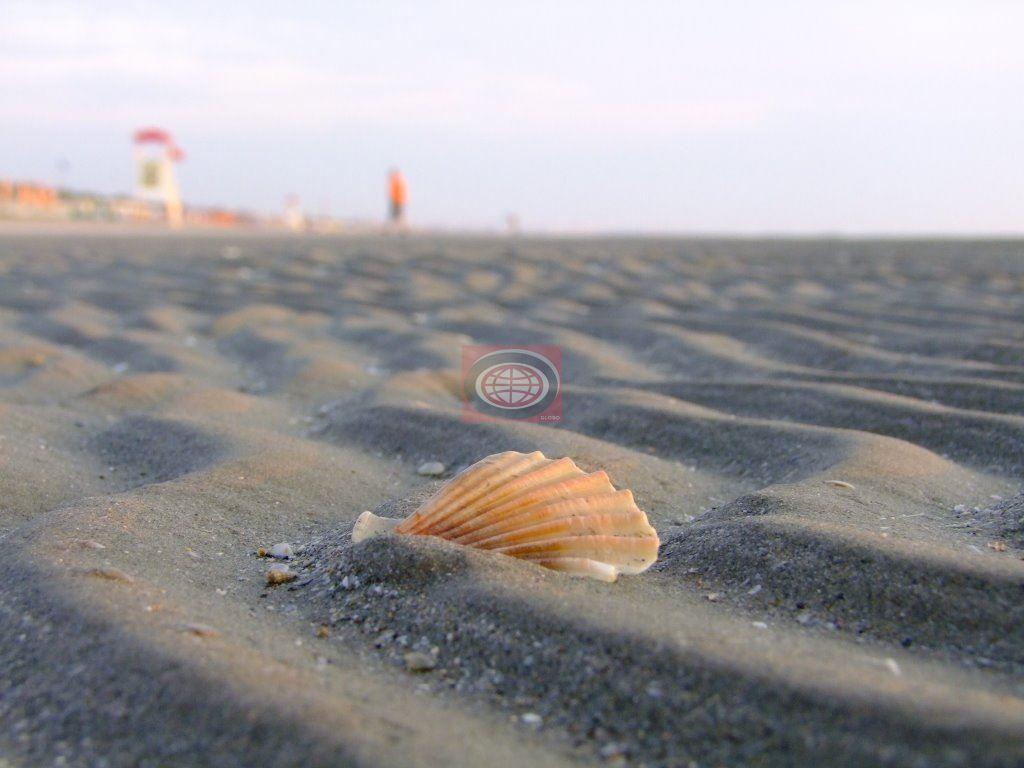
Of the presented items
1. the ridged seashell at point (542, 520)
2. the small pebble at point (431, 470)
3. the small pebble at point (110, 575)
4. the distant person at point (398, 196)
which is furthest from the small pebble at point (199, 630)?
the distant person at point (398, 196)

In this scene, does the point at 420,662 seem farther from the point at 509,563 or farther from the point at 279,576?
the point at 279,576

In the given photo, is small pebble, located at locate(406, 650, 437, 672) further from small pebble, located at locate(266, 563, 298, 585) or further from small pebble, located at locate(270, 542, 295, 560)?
small pebble, located at locate(270, 542, 295, 560)

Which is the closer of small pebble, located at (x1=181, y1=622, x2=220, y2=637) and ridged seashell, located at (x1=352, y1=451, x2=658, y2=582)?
small pebble, located at (x1=181, y1=622, x2=220, y2=637)

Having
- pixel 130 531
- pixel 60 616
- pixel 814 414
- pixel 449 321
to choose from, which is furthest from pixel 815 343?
pixel 60 616

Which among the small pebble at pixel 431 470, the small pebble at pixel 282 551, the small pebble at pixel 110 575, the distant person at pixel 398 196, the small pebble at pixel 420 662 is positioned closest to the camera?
the small pebble at pixel 420 662

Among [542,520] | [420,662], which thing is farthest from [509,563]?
[420,662]

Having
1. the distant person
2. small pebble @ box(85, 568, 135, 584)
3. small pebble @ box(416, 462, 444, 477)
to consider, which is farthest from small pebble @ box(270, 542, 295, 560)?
the distant person

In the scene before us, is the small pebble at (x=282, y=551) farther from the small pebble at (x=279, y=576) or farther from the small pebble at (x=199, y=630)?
the small pebble at (x=199, y=630)
